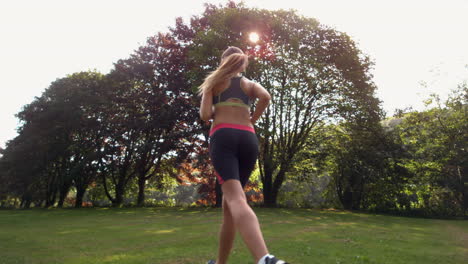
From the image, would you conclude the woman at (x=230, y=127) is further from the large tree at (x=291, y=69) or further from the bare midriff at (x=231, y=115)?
the large tree at (x=291, y=69)

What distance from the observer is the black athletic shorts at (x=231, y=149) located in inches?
111

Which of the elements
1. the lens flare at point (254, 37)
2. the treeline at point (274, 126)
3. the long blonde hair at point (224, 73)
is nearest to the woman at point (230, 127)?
the long blonde hair at point (224, 73)

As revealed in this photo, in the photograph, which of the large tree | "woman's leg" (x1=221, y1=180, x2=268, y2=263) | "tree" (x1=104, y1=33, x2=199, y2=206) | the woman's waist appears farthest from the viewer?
"tree" (x1=104, y1=33, x2=199, y2=206)

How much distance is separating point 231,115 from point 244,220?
0.96 metres

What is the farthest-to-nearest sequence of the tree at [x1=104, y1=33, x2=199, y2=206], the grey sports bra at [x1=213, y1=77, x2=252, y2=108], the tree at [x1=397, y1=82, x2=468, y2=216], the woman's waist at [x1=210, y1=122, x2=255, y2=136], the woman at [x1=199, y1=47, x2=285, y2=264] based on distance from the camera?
the tree at [x1=104, y1=33, x2=199, y2=206], the tree at [x1=397, y1=82, x2=468, y2=216], the grey sports bra at [x1=213, y1=77, x2=252, y2=108], the woman's waist at [x1=210, y1=122, x2=255, y2=136], the woman at [x1=199, y1=47, x2=285, y2=264]

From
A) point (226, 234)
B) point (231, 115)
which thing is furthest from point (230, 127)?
point (226, 234)

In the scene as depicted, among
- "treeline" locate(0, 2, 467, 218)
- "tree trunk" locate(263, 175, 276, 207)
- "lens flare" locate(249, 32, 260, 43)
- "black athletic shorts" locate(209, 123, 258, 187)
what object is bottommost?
"tree trunk" locate(263, 175, 276, 207)

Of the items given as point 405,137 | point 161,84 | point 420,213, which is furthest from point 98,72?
point 420,213

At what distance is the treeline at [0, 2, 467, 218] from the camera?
18656 millimetres

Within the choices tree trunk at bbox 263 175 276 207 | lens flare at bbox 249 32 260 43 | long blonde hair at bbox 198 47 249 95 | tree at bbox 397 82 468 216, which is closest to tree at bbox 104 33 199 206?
lens flare at bbox 249 32 260 43

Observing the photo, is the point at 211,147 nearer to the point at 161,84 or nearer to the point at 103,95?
the point at 161,84

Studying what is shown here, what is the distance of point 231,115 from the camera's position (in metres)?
2.98

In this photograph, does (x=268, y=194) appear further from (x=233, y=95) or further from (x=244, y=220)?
(x=244, y=220)

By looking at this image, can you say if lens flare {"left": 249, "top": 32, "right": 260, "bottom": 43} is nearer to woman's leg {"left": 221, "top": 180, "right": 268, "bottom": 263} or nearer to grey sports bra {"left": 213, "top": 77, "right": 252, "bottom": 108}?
grey sports bra {"left": 213, "top": 77, "right": 252, "bottom": 108}
